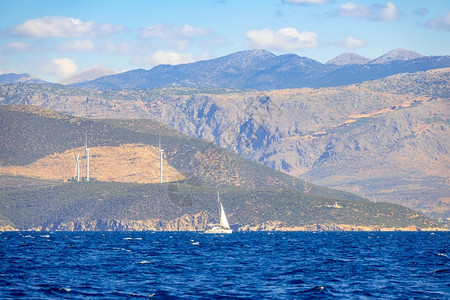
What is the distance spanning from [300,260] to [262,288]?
151 feet

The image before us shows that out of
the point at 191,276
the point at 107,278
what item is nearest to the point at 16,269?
the point at 107,278

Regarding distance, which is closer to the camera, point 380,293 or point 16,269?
point 380,293

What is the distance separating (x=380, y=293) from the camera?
94125 millimetres

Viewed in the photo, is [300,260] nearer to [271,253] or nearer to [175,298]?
[271,253]

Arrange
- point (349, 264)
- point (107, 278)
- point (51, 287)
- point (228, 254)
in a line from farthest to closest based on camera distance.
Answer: point (228, 254)
point (349, 264)
point (107, 278)
point (51, 287)

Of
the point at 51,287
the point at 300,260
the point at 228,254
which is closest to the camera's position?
the point at 51,287

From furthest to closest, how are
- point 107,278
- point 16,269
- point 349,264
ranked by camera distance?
1. point 349,264
2. point 16,269
3. point 107,278

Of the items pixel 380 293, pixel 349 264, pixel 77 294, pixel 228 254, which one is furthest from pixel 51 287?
pixel 228 254

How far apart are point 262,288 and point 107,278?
20290mm

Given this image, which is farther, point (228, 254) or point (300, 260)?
point (228, 254)

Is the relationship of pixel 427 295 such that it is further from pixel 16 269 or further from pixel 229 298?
pixel 16 269

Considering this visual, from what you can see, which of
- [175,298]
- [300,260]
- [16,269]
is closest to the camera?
Result: [175,298]

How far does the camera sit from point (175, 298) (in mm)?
88938

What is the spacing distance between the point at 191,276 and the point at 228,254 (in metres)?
48.7
